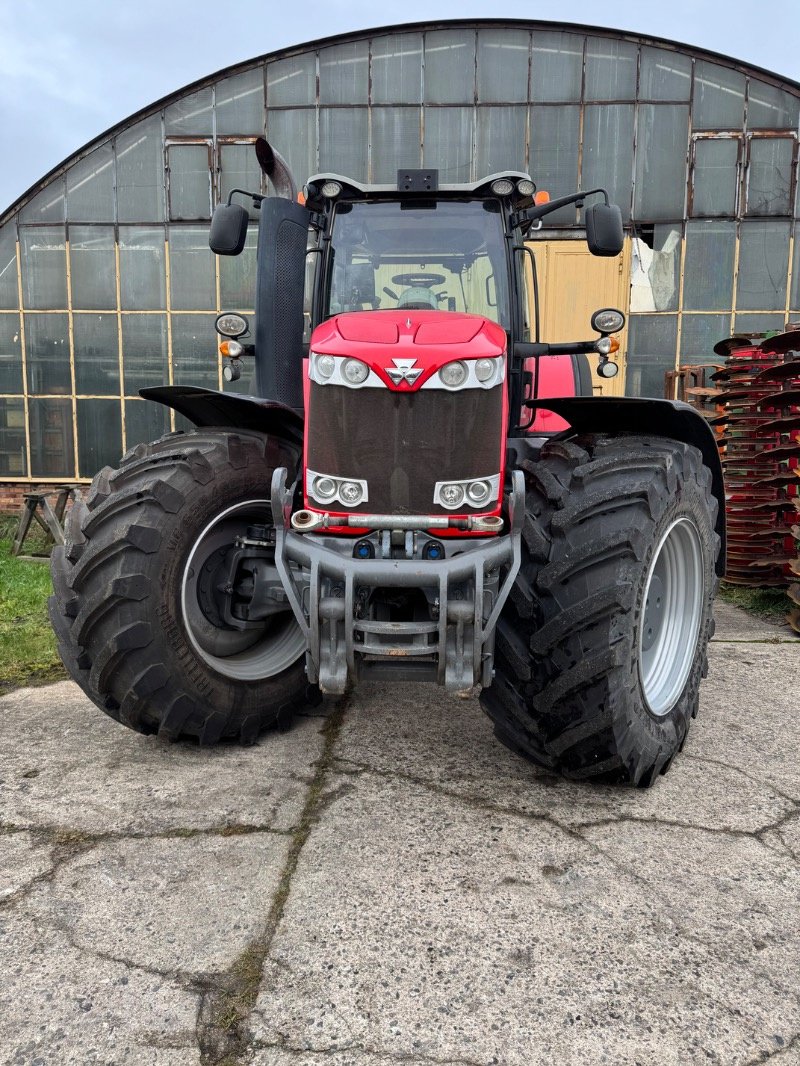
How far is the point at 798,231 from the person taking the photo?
9.66m

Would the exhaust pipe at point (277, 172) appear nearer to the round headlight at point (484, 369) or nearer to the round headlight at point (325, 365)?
the round headlight at point (325, 365)

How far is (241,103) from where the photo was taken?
1003 cm

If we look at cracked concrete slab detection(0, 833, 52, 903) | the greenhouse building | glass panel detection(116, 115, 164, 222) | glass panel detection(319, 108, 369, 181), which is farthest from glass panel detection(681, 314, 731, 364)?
cracked concrete slab detection(0, 833, 52, 903)

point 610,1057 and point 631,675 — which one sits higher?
point 631,675

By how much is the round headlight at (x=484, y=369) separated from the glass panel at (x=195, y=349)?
8.23 metres

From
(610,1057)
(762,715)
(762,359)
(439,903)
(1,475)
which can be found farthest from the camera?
(1,475)

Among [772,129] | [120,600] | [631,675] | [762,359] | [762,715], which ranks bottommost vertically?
[762,715]

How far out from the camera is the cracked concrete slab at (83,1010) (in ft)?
5.40

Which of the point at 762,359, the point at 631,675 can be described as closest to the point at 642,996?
the point at 631,675

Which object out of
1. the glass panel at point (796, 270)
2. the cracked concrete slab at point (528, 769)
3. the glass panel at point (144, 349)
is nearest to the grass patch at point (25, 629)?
the cracked concrete slab at point (528, 769)

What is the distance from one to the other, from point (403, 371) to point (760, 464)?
469cm

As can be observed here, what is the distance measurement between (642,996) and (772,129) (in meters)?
10.8

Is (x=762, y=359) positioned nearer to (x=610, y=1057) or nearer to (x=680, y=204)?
(x=680, y=204)

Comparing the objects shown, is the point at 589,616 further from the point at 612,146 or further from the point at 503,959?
the point at 612,146
